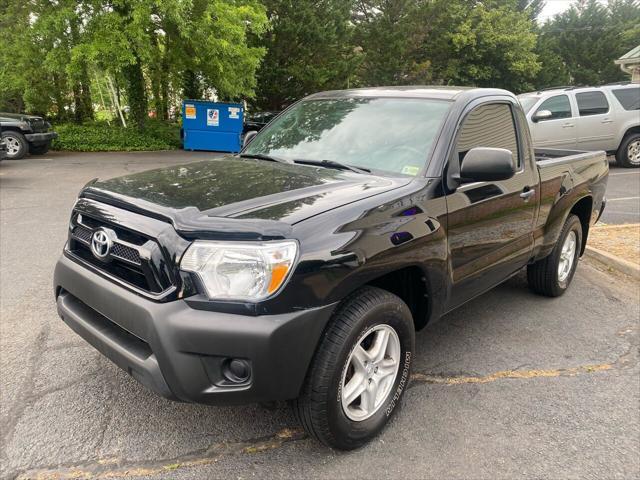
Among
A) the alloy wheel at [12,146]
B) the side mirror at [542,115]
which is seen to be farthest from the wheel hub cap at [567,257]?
the alloy wheel at [12,146]

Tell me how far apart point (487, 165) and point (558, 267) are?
224cm

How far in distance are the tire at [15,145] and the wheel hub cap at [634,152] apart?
610 inches

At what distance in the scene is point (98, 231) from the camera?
8.51 feet

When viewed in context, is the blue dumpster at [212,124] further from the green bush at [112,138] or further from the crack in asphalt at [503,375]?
the crack in asphalt at [503,375]

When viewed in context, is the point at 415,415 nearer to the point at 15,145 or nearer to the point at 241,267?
the point at 241,267

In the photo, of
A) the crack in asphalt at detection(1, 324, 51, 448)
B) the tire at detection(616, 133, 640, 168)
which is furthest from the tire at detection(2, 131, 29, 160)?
the tire at detection(616, 133, 640, 168)

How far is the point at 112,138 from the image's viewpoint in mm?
18109

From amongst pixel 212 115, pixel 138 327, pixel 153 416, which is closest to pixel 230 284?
pixel 138 327

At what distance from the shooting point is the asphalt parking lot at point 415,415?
2484 mm

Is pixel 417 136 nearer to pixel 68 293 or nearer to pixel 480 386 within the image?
pixel 480 386

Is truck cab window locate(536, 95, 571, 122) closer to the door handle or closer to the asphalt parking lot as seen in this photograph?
the asphalt parking lot

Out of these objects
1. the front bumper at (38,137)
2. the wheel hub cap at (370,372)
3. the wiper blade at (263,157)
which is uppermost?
the wiper blade at (263,157)

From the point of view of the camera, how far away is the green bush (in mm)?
17375

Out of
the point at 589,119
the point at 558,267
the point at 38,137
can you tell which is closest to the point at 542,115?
the point at 589,119
